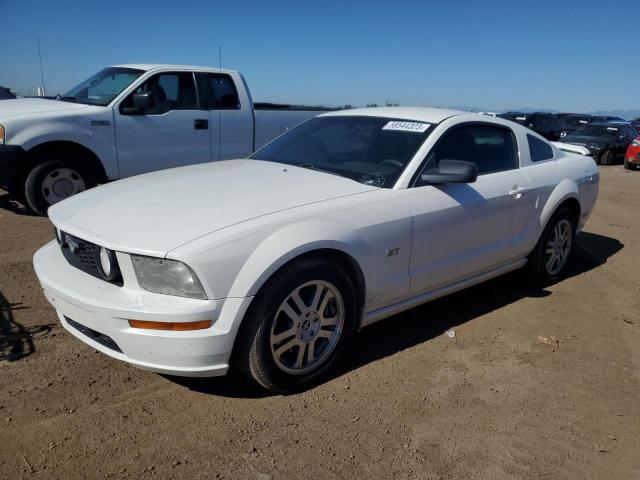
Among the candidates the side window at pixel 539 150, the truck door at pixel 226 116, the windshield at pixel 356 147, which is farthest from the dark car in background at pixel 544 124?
the windshield at pixel 356 147

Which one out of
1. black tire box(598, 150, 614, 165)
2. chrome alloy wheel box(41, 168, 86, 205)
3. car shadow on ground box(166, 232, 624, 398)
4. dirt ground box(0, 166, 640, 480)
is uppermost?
Answer: chrome alloy wheel box(41, 168, 86, 205)

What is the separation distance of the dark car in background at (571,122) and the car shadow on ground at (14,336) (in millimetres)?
21791

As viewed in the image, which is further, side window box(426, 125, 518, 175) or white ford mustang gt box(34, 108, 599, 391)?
side window box(426, 125, 518, 175)

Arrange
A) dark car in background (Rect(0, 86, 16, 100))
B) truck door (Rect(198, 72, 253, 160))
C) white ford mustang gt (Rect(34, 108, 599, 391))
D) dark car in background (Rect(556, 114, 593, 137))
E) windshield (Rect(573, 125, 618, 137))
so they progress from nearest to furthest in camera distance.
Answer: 1. white ford mustang gt (Rect(34, 108, 599, 391))
2. truck door (Rect(198, 72, 253, 160))
3. dark car in background (Rect(0, 86, 16, 100))
4. windshield (Rect(573, 125, 618, 137))
5. dark car in background (Rect(556, 114, 593, 137))

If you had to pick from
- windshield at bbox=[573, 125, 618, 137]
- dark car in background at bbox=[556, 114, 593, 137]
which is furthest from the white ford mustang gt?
dark car in background at bbox=[556, 114, 593, 137]

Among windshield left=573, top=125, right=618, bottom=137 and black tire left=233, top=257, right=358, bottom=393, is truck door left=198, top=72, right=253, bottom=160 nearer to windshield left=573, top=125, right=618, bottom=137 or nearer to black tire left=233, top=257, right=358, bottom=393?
black tire left=233, top=257, right=358, bottom=393

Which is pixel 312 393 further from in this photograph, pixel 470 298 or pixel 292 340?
pixel 470 298

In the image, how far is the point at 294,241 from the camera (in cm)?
288

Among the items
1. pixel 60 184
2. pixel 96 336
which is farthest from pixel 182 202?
pixel 60 184

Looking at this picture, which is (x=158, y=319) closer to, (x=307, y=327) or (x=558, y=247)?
(x=307, y=327)

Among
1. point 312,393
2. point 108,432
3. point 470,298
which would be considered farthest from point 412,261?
point 108,432

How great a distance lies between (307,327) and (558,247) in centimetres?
304

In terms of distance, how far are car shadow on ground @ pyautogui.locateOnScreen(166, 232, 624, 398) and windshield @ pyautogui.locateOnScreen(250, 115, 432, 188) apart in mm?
1099

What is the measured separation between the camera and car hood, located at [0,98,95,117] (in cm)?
645
